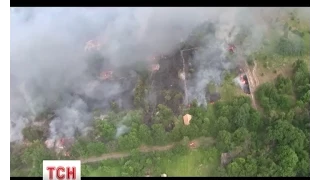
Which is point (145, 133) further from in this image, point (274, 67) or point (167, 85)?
point (274, 67)

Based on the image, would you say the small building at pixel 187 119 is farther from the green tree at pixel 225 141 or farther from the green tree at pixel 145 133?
the green tree at pixel 145 133

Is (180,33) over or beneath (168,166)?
over

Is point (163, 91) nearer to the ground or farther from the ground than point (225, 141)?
farther from the ground

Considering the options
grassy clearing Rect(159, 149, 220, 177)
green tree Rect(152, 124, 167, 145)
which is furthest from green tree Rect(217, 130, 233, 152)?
green tree Rect(152, 124, 167, 145)

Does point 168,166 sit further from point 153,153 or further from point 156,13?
point 156,13

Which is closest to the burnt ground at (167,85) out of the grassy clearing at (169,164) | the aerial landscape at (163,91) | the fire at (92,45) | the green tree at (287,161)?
the aerial landscape at (163,91)

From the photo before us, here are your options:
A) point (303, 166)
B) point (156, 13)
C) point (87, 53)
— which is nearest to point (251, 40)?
point (156, 13)

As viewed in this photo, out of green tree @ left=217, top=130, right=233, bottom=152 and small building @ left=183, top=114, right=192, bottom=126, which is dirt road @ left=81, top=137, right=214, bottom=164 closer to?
green tree @ left=217, top=130, right=233, bottom=152

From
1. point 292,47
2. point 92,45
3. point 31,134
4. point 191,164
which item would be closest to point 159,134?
point 191,164
